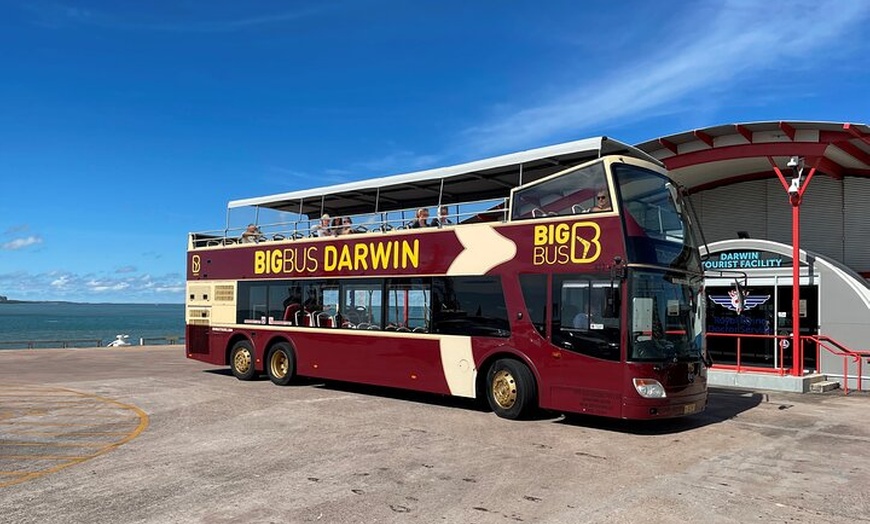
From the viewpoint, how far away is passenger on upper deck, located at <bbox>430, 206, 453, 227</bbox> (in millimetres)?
11836

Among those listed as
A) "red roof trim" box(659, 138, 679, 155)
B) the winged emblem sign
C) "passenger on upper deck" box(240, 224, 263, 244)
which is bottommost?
the winged emblem sign

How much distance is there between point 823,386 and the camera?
47.6 ft

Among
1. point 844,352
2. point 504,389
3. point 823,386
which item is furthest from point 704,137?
point 504,389

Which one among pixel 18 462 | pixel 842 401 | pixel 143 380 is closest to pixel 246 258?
pixel 143 380

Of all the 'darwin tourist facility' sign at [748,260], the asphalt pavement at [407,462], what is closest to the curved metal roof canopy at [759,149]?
the 'darwin tourist facility' sign at [748,260]

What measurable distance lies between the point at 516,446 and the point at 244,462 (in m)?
3.31

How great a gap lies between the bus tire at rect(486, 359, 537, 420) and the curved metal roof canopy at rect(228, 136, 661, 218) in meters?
3.26

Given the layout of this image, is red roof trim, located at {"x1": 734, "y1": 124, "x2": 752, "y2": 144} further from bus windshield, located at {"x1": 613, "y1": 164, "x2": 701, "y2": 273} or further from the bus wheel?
the bus wheel

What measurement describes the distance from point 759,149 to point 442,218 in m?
9.47

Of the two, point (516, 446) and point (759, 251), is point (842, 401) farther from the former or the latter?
point (516, 446)

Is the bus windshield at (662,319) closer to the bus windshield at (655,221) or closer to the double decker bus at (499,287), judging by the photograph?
the double decker bus at (499,287)

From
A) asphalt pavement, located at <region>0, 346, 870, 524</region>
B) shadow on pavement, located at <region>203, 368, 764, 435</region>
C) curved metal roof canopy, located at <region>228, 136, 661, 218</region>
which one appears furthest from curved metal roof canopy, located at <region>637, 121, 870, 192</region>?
curved metal roof canopy, located at <region>228, 136, 661, 218</region>

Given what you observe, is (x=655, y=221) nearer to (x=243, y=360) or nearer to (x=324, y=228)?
(x=324, y=228)

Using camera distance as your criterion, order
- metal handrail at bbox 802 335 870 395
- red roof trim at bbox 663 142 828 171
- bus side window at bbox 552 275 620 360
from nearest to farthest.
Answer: bus side window at bbox 552 275 620 360, metal handrail at bbox 802 335 870 395, red roof trim at bbox 663 142 828 171
